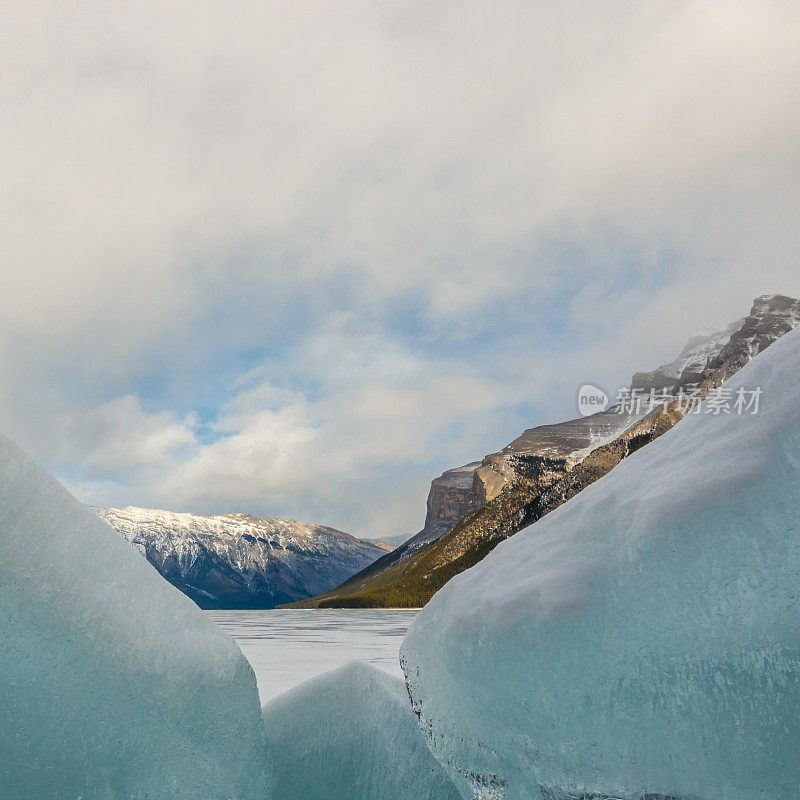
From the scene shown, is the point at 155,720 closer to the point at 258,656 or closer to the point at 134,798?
the point at 134,798

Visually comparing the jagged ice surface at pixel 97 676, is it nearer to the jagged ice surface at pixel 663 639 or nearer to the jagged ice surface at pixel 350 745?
the jagged ice surface at pixel 350 745

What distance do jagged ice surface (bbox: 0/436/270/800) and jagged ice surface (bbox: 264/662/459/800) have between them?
0.47 meters

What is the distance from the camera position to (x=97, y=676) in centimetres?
297

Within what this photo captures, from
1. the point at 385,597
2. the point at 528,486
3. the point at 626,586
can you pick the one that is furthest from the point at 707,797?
the point at 528,486

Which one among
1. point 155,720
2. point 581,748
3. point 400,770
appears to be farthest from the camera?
point 400,770

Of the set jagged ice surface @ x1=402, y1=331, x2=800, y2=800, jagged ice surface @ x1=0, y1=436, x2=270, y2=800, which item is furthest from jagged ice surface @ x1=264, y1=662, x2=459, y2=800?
jagged ice surface @ x1=402, y1=331, x2=800, y2=800

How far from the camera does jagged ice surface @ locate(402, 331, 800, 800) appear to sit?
93.4 inches

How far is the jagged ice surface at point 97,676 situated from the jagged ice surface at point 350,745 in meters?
0.47

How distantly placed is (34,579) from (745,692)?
336 cm

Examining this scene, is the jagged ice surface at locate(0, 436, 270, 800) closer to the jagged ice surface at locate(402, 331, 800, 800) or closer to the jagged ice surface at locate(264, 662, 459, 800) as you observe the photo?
the jagged ice surface at locate(264, 662, 459, 800)

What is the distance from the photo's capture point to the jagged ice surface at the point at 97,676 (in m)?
2.80

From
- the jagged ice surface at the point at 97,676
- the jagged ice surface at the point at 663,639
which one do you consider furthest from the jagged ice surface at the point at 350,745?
the jagged ice surface at the point at 663,639

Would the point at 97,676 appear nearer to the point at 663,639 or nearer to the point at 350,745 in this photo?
the point at 350,745

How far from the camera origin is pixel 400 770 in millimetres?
3828
